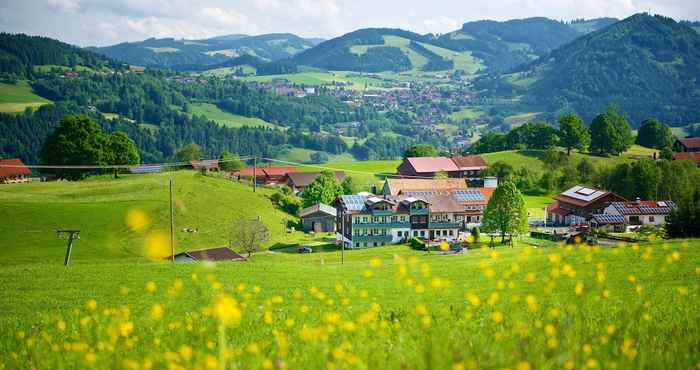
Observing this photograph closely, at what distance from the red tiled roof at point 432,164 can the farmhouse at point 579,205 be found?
1296 inches

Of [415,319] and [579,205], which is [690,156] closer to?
[579,205]

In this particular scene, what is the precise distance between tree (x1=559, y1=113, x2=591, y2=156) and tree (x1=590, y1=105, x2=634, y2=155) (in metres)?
2.64

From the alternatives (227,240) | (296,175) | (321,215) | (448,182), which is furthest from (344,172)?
(227,240)

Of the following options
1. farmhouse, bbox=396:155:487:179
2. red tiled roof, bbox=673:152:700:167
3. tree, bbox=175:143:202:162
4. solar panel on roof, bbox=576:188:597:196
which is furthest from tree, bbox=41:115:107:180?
red tiled roof, bbox=673:152:700:167

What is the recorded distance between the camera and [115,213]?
187 ft

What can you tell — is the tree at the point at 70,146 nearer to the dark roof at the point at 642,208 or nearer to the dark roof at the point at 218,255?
the dark roof at the point at 218,255

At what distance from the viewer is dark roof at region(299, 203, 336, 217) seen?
71.1m

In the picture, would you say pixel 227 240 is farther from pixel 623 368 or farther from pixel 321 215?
pixel 623 368

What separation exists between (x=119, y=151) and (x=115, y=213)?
2464 centimetres

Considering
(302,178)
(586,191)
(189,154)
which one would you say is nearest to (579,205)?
(586,191)

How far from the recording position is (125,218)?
5622cm

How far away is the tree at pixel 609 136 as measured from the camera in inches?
4350

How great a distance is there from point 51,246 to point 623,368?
4653cm

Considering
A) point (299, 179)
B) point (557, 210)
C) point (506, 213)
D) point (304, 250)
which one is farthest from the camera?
point (299, 179)
